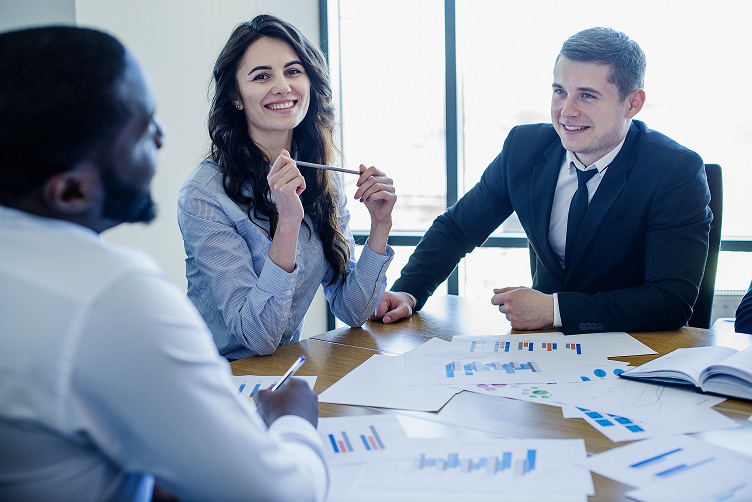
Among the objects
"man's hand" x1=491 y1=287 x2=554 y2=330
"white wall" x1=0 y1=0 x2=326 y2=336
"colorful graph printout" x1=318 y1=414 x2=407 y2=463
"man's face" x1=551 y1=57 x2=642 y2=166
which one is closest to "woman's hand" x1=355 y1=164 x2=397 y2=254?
"man's hand" x1=491 y1=287 x2=554 y2=330

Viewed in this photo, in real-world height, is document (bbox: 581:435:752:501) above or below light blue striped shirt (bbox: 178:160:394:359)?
below

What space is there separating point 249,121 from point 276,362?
79 centimetres

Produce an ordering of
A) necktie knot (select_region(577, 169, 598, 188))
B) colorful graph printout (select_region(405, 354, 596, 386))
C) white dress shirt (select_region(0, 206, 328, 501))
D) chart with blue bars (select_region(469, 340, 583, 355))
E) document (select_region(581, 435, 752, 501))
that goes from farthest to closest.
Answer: necktie knot (select_region(577, 169, 598, 188))
chart with blue bars (select_region(469, 340, 583, 355))
colorful graph printout (select_region(405, 354, 596, 386))
document (select_region(581, 435, 752, 501))
white dress shirt (select_region(0, 206, 328, 501))

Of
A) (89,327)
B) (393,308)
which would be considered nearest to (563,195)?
(393,308)

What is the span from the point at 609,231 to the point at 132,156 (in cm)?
160

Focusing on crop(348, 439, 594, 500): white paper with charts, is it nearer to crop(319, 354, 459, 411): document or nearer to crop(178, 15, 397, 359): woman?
crop(319, 354, 459, 411): document

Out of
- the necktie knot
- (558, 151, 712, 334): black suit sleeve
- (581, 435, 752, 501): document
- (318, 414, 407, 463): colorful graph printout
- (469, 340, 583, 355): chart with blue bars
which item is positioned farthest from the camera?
the necktie knot

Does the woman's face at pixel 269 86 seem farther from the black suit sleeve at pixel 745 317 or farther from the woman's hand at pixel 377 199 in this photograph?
the black suit sleeve at pixel 745 317

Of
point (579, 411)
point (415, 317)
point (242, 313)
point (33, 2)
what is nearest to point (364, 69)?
point (33, 2)

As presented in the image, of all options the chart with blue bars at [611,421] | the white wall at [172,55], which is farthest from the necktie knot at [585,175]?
the white wall at [172,55]

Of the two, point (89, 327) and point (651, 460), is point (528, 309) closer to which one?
point (651, 460)

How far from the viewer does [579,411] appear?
1.17 meters

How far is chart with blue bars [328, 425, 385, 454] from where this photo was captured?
1.03 metres

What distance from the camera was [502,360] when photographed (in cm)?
145
